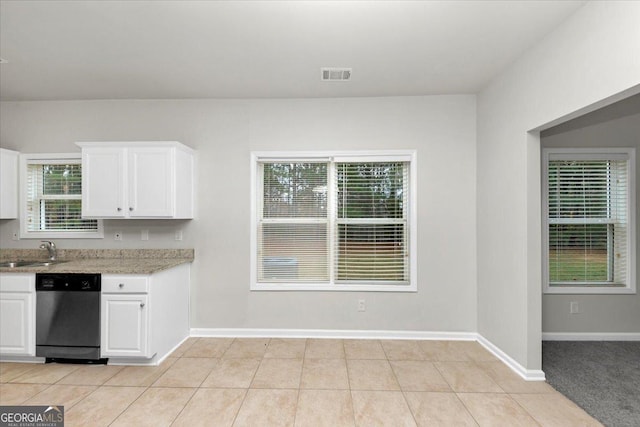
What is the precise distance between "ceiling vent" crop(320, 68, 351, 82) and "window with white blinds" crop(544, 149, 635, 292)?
2.40 m

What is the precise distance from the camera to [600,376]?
9.39 ft

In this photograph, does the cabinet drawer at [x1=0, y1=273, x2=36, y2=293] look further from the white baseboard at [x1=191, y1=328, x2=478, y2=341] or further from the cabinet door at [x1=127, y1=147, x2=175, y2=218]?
the white baseboard at [x1=191, y1=328, x2=478, y2=341]

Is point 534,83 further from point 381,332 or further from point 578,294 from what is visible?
point 381,332

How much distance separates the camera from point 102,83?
335 cm

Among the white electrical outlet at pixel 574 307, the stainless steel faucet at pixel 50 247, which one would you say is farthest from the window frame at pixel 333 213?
the stainless steel faucet at pixel 50 247

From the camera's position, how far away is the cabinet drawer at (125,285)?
9.84 feet

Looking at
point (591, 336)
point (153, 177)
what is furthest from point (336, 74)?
point (591, 336)

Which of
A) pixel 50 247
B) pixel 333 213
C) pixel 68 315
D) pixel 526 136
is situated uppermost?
pixel 526 136

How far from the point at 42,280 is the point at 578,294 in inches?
214

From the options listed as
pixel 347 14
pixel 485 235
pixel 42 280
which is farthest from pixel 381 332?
pixel 42 280

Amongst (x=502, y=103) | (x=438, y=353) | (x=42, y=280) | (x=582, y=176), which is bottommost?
(x=438, y=353)

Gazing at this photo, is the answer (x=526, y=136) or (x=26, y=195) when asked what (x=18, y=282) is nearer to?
(x=26, y=195)

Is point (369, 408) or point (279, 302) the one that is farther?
point (279, 302)

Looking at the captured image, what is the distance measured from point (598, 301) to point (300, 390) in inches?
135
